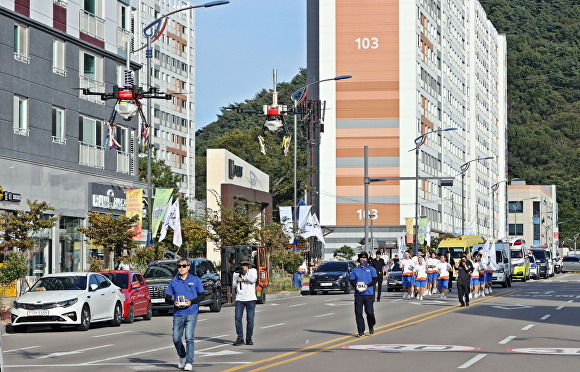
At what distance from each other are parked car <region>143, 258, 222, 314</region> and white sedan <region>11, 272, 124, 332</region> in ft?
14.2

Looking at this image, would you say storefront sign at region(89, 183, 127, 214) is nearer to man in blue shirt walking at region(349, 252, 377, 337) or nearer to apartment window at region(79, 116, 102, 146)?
apartment window at region(79, 116, 102, 146)

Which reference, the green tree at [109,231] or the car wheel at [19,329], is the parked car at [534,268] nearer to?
the green tree at [109,231]

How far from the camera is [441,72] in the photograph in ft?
388

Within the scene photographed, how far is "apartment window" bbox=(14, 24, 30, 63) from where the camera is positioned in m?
38.2

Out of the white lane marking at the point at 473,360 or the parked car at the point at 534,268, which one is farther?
the parked car at the point at 534,268

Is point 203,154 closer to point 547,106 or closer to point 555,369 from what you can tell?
point 547,106

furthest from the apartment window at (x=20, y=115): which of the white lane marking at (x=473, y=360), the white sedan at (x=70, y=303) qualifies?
the white lane marking at (x=473, y=360)

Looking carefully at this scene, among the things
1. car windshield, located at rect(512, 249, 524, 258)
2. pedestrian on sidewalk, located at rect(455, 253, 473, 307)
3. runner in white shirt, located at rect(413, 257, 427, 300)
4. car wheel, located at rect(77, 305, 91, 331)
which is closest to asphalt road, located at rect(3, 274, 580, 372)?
car wheel, located at rect(77, 305, 91, 331)

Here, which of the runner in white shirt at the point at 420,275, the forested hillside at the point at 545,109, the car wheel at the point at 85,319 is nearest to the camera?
the car wheel at the point at 85,319

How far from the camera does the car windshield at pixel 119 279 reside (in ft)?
98.4

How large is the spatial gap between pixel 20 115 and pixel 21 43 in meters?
2.67

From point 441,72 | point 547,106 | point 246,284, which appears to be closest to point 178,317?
point 246,284

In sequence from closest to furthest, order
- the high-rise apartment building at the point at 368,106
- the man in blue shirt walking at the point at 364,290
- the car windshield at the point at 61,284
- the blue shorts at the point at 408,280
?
the man in blue shirt walking at the point at 364,290
the car windshield at the point at 61,284
the blue shorts at the point at 408,280
the high-rise apartment building at the point at 368,106

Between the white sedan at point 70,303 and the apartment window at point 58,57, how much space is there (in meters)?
15.0
